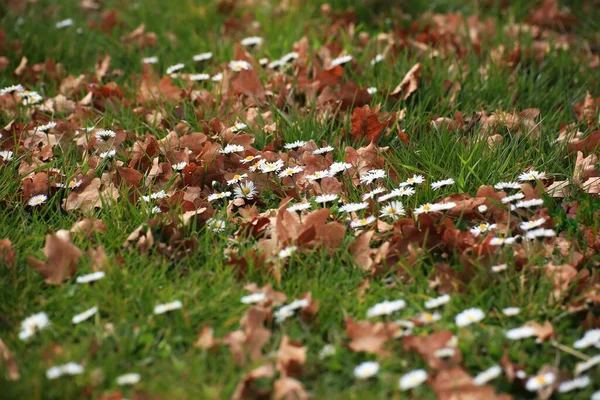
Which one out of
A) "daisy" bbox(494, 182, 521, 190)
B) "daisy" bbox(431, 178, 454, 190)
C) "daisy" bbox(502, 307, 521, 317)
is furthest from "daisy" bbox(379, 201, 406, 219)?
"daisy" bbox(502, 307, 521, 317)

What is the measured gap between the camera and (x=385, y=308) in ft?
6.32

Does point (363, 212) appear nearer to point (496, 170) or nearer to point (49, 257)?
point (496, 170)

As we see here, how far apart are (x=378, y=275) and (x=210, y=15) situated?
8.51 feet

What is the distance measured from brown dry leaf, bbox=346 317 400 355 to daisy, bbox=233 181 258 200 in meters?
0.81

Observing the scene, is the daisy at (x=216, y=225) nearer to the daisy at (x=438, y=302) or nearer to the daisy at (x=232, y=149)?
the daisy at (x=232, y=149)

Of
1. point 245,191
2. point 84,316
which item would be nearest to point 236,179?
point 245,191

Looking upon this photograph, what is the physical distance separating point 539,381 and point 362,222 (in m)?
0.77

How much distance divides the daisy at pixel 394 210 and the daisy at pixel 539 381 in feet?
2.50

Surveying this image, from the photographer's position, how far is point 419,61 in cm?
349

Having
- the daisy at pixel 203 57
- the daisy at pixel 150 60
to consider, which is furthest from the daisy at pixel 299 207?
the daisy at pixel 150 60

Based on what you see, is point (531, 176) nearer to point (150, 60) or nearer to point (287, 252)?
point (287, 252)

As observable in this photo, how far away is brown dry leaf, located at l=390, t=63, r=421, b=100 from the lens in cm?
317

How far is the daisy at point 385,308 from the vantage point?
1.92 meters

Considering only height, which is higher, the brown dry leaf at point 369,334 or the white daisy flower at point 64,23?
the white daisy flower at point 64,23
